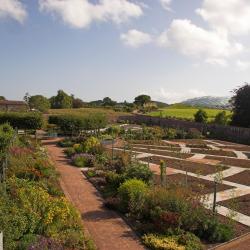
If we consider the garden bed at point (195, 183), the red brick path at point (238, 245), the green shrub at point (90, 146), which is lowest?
the red brick path at point (238, 245)

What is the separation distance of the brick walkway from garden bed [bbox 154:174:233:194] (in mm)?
3497

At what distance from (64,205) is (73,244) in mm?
1517

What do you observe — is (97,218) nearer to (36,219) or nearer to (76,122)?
(36,219)

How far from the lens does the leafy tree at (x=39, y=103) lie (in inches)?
2672

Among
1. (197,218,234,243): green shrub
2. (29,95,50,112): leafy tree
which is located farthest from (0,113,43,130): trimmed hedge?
(29,95,50,112): leafy tree

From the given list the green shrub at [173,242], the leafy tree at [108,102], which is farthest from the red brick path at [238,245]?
the leafy tree at [108,102]

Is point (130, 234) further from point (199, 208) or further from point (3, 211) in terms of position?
point (3, 211)

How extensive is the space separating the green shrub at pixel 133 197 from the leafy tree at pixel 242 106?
106 ft

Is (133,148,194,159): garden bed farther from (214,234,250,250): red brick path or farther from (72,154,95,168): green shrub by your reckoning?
(214,234,250,250): red brick path

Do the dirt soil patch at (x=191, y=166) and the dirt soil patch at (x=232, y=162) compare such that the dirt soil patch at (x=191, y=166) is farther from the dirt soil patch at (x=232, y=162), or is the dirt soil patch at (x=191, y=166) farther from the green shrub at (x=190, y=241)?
the green shrub at (x=190, y=241)

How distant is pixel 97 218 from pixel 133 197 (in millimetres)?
1373

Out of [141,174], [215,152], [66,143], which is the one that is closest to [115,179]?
[141,174]

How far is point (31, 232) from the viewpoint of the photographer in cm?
1012

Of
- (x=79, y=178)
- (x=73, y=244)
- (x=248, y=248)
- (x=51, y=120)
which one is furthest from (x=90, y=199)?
(x=51, y=120)
